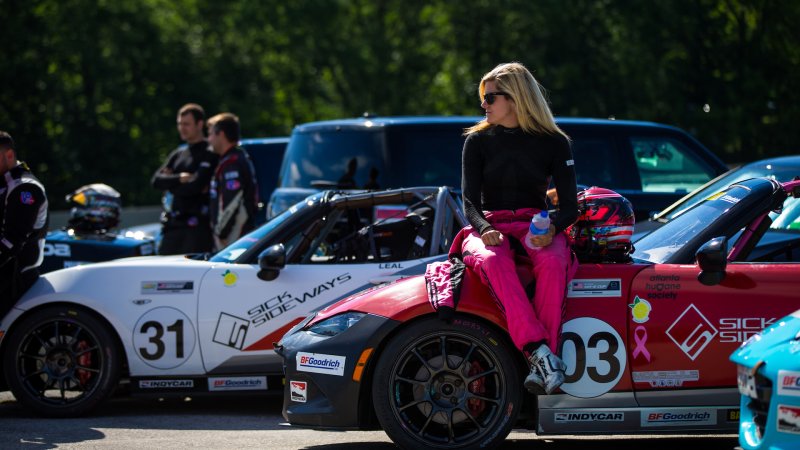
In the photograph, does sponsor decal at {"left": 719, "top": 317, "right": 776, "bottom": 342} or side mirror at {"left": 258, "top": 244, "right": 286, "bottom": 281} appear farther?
side mirror at {"left": 258, "top": 244, "right": 286, "bottom": 281}

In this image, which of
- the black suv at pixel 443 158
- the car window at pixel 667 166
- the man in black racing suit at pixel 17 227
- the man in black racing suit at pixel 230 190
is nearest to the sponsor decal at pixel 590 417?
the man in black racing suit at pixel 17 227

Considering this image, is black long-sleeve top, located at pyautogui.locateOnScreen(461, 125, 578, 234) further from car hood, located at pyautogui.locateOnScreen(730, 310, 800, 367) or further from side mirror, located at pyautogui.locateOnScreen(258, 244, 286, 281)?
side mirror, located at pyautogui.locateOnScreen(258, 244, 286, 281)

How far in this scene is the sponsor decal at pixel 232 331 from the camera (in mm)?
7648

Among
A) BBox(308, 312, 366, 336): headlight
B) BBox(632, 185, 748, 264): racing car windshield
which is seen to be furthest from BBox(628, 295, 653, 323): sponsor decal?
BBox(308, 312, 366, 336): headlight

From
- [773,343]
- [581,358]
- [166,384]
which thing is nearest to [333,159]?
[166,384]

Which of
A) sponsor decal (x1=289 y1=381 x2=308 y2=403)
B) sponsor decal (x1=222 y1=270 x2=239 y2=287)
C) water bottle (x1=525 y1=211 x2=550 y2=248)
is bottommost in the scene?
sponsor decal (x1=289 y1=381 x2=308 y2=403)

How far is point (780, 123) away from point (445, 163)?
8.29 meters

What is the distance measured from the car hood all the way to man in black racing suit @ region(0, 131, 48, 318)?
4.90 meters

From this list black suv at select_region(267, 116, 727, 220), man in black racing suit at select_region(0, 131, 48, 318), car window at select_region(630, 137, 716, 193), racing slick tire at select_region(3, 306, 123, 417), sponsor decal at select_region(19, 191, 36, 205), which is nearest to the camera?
racing slick tire at select_region(3, 306, 123, 417)

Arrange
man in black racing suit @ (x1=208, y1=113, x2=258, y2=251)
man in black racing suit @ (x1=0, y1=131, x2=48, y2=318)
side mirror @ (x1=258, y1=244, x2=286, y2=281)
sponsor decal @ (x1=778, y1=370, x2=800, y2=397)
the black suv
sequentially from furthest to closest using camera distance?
the black suv, man in black racing suit @ (x1=208, y1=113, x2=258, y2=251), man in black racing suit @ (x1=0, y1=131, x2=48, y2=318), side mirror @ (x1=258, y1=244, x2=286, y2=281), sponsor decal @ (x1=778, y1=370, x2=800, y2=397)

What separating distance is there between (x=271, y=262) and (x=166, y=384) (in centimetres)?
107

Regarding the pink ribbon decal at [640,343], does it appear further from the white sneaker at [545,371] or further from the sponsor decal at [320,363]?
the sponsor decal at [320,363]

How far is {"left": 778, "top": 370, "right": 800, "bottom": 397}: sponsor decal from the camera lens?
15.5ft

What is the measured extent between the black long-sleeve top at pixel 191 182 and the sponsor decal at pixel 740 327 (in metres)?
6.19
